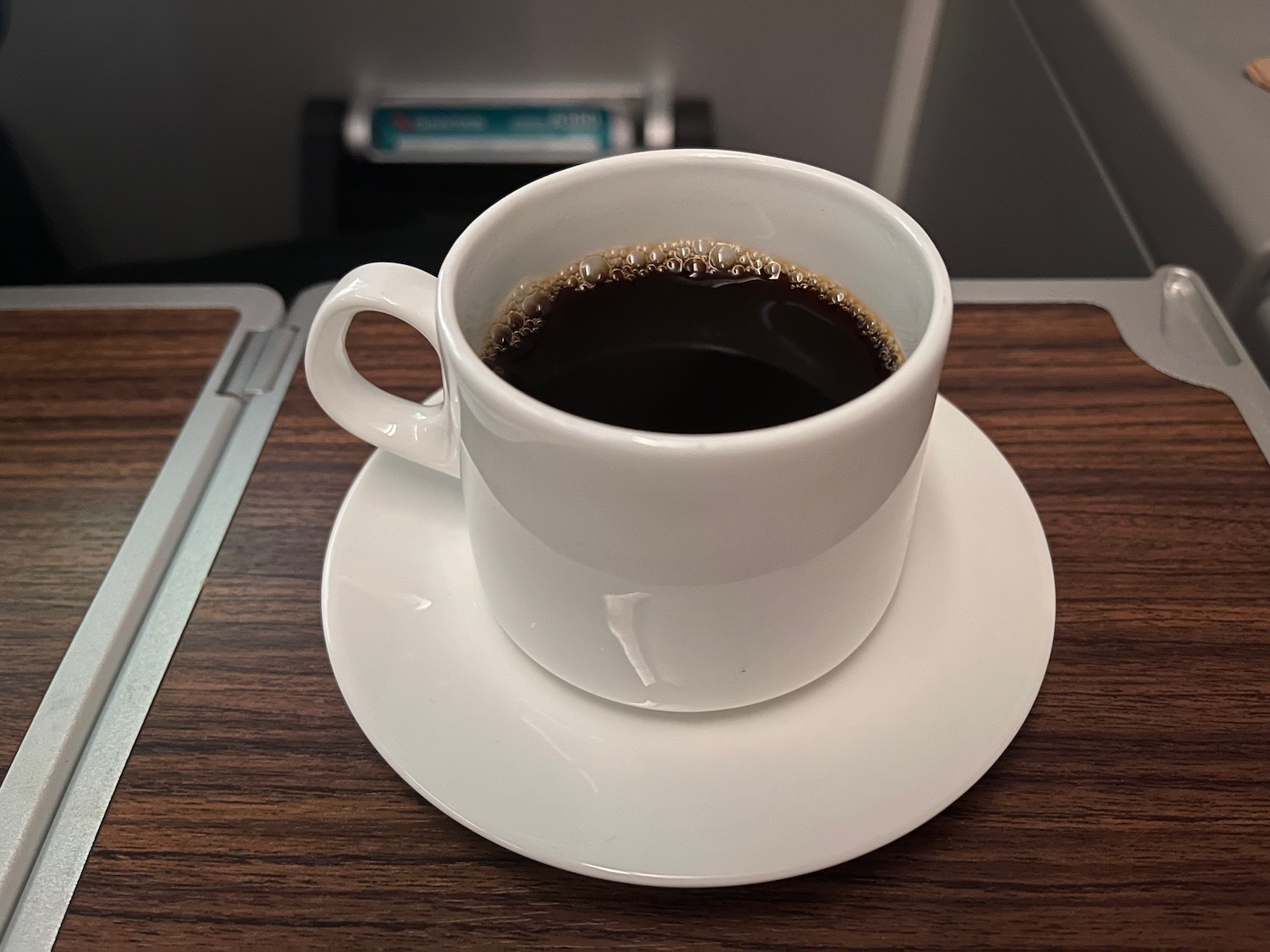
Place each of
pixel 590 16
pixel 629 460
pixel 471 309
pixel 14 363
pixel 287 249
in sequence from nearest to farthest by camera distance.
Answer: pixel 629 460, pixel 471 309, pixel 14 363, pixel 590 16, pixel 287 249

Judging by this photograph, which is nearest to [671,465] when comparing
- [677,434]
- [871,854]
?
[677,434]

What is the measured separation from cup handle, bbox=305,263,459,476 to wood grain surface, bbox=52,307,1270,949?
0.09 m

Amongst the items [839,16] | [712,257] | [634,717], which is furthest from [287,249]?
[634,717]

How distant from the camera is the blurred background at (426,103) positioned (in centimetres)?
95

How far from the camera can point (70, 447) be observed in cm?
56

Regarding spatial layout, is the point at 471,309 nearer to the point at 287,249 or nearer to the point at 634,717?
the point at 634,717

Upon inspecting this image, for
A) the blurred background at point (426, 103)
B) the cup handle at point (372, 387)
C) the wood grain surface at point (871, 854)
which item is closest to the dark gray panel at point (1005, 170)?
the blurred background at point (426, 103)

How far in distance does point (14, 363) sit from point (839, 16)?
798 mm

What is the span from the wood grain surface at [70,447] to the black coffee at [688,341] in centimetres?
25

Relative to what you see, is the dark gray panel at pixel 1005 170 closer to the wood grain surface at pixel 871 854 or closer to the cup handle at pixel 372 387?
the wood grain surface at pixel 871 854

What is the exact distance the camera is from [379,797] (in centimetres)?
39

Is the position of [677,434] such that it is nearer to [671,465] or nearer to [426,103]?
[671,465]

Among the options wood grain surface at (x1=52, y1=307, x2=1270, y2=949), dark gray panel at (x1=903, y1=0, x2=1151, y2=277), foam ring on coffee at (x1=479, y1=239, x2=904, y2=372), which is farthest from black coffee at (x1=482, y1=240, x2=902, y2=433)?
dark gray panel at (x1=903, y1=0, x2=1151, y2=277)

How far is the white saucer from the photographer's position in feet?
1.10
